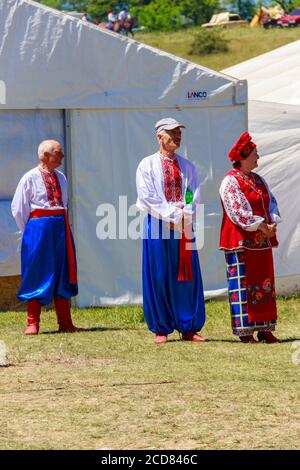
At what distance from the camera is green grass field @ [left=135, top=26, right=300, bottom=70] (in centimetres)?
4222

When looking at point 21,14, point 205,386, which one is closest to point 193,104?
point 21,14

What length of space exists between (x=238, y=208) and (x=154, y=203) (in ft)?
2.07

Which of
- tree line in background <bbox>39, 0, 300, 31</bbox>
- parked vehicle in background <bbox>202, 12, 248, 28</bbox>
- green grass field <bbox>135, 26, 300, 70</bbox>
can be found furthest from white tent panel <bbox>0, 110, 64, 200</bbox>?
tree line in background <bbox>39, 0, 300, 31</bbox>

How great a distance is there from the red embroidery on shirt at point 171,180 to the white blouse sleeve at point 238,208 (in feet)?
Result: 1.17

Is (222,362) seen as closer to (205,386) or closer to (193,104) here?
(205,386)

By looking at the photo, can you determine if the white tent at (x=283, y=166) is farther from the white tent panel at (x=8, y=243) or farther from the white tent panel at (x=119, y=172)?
the white tent panel at (x=8, y=243)

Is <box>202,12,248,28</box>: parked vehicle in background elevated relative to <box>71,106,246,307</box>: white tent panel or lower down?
elevated

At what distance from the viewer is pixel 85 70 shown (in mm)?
11523

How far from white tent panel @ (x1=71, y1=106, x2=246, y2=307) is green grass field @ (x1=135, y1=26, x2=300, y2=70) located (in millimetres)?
28356

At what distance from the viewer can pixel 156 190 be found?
30.7ft

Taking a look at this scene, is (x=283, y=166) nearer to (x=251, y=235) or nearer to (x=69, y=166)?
(x=69, y=166)

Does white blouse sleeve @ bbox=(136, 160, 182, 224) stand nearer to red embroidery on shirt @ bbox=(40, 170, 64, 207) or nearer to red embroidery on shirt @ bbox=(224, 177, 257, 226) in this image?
red embroidery on shirt @ bbox=(224, 177, 257, 226)

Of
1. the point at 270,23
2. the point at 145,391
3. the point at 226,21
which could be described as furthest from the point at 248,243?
the point at 226,21

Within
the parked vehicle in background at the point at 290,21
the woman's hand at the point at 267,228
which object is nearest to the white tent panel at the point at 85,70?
the woman's hand at the point at 267,228
